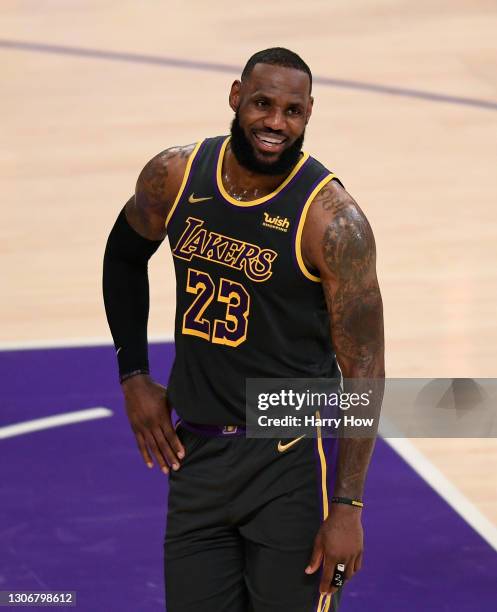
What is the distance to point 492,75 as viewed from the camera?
37.0ft

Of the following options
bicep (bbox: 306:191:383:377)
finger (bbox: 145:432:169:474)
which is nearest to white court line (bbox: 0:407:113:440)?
finger (bbox: 145:432:169:474)

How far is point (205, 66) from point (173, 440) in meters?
7.49

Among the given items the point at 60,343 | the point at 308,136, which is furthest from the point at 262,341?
the point at 308,136

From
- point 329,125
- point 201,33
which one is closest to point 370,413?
point 329,125

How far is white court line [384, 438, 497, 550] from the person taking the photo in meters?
6.16

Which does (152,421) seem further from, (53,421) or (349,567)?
(53,421)

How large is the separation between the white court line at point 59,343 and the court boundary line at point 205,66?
388 cm

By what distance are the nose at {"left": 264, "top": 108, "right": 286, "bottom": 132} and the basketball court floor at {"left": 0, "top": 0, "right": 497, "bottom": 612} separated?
7.39 feet

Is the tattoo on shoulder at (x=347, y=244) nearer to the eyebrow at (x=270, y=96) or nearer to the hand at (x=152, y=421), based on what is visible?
the eyebrow at (x=270, y=96)

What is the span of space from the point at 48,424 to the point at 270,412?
3089mm

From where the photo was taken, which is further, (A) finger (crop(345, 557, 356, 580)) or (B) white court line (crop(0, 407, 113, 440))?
(B) white court line (crop(0, 407, 113, 440))

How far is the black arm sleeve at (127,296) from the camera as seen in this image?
4.64m

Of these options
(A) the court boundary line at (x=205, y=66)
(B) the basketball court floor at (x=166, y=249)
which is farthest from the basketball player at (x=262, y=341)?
(A) the court boundary line at (x=205, y=66)

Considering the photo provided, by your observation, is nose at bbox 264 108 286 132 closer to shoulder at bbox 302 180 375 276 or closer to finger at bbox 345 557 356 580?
shoulder at bbox 302 180 375 276
